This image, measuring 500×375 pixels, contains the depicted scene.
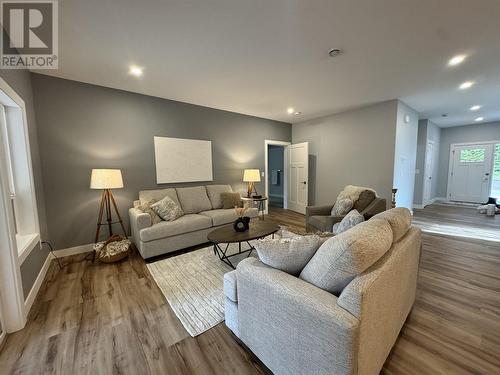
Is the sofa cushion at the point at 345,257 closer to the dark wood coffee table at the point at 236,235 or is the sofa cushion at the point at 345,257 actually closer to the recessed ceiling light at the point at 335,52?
the dark wood coffee table at the point at 236,235

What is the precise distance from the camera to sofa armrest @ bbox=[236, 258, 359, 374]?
0.88 m

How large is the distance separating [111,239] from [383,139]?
510 cm

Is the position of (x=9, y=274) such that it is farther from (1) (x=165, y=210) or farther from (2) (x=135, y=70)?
(2) (x=135, y=70)

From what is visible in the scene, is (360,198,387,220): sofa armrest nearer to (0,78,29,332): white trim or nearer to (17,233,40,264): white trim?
(0,78,29,332): white trim

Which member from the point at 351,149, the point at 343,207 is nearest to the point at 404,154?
the point at 351,149

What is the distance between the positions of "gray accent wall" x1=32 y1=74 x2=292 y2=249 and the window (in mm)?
8358

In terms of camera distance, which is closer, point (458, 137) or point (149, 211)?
point (149, 211)

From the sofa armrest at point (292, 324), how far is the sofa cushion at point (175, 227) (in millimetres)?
1886

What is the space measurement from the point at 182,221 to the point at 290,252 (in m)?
2.26

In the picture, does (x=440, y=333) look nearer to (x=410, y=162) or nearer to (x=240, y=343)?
(x=240, y=343)

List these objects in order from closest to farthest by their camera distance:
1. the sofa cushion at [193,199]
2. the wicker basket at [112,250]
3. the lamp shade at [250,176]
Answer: the wicker basket at [112,250], the sofa cushion at [193,199], the lamp shade at [250,176]

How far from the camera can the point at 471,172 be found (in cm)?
664

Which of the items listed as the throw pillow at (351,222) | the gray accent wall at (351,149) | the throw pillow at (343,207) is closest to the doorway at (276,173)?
the gray accent wall at (351,149)
